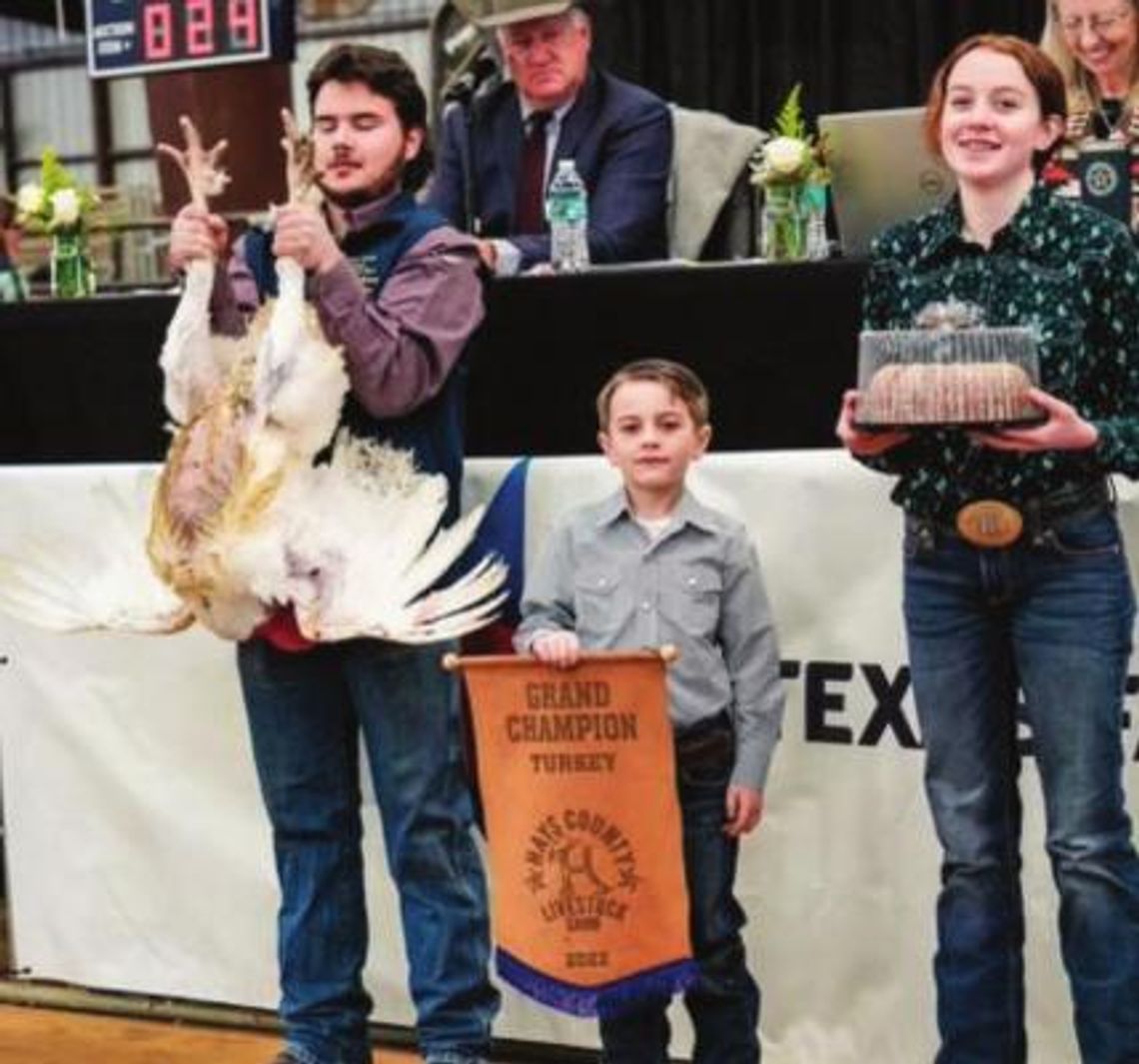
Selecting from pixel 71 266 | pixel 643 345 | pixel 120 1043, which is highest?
pixel 71 266

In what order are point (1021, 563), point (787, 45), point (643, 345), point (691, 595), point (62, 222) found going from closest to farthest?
point (1021, 563)
point (691, 595)
point (643, 345)
point (62, 222)
point (787, 45)

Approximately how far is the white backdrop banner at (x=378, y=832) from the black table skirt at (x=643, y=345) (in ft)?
0.80

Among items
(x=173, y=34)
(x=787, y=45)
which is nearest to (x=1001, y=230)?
(x=173, y=34)

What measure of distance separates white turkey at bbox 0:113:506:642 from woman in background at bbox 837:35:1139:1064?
693 millimetres

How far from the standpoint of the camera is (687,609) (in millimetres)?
3078

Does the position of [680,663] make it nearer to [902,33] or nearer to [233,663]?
[233,663]

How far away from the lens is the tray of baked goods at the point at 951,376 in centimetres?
260

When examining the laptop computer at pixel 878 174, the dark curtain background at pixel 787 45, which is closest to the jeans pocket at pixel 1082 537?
the laptop computer at pixel 878 174

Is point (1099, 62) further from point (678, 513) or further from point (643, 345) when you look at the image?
point (678, 513)

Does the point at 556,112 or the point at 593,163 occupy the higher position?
the point at 556,112

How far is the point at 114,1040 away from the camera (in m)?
3.86

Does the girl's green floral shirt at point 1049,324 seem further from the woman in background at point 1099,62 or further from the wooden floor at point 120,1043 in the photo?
the wooden floor at point 120,1043

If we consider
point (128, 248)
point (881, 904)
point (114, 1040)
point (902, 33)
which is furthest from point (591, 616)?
point (128, 248)

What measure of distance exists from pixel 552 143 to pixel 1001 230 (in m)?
1.71
